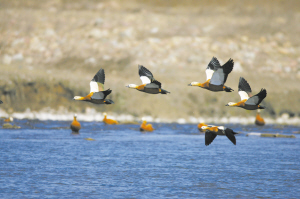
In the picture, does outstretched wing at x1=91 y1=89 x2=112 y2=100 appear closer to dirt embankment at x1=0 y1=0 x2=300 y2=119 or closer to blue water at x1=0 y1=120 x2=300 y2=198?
blue water at x1=0 y1=120 x2=300 y2=198

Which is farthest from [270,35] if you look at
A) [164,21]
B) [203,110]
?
[203,110]

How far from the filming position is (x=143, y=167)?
117 feet

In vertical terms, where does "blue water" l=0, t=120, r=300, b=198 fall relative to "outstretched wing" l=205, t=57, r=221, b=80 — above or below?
below

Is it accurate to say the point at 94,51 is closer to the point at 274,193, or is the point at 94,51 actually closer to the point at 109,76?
the point at 109,76

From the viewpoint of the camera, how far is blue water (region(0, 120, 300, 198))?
26812mm

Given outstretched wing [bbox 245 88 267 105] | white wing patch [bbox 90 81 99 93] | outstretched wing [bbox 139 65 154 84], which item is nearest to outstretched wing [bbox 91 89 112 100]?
white wing patch [bbox 90 81 99 93]

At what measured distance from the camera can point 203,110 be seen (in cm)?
10838

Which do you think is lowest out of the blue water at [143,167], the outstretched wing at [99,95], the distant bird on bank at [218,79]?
the blue water at [143,167]

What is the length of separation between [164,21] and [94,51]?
31.6 metres

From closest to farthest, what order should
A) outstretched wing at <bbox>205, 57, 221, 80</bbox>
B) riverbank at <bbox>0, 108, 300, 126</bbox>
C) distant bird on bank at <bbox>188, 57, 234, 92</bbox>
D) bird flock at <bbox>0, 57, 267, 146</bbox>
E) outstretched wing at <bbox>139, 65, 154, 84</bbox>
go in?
bird flock at <bbox>0, 57, 267, 146</bbox>
distant bird on bank at <bbox>188, 57, 234, 92</bbox>
outstretched wing at <bbox>139, 65, 154, 84</bbox>
outstretched wing at <bbox>205, 57, 221, 80</bbox>
riverbank at <bbox>0, 108, 300, 126</bbox>

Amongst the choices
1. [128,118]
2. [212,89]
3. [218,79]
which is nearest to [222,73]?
[218,79]

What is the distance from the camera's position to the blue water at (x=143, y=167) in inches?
1056

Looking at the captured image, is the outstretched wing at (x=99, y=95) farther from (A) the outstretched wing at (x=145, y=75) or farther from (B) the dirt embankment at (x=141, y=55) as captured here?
(B) the dirt embankment at (x=141, y=55)

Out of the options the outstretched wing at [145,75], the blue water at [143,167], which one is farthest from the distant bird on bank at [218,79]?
the blue water at [143,167]
